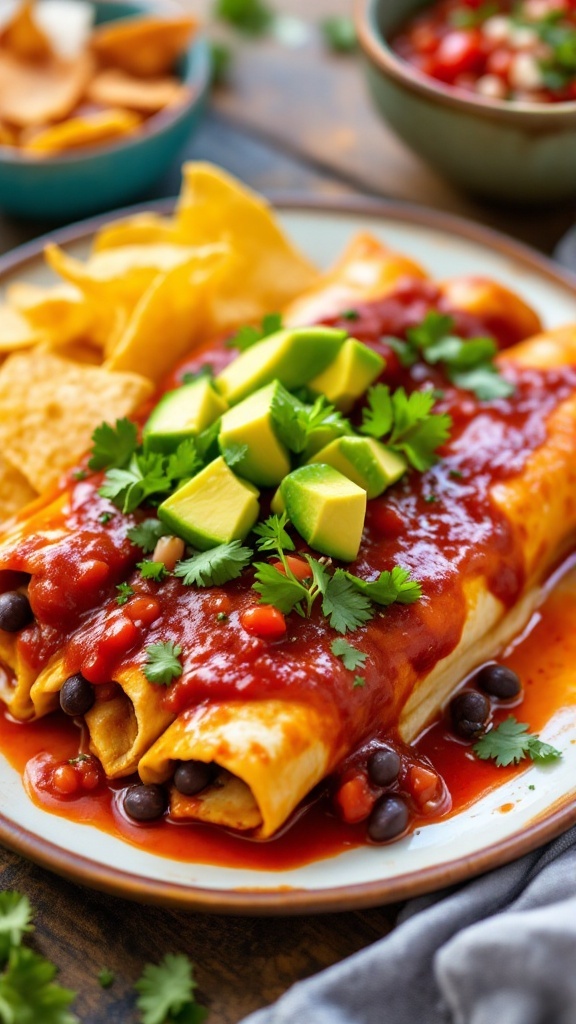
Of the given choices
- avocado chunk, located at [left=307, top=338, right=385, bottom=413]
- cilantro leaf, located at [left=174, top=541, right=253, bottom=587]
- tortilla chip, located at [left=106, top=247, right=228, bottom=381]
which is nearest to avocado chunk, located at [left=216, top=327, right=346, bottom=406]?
avocado chunk, located at [left=307, top=338, right=385, bottom=413]

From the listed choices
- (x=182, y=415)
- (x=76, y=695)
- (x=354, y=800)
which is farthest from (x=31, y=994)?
(x=182, y=415)

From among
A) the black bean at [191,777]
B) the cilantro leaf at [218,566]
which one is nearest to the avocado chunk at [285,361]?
the cilantro leaf at [218,566]

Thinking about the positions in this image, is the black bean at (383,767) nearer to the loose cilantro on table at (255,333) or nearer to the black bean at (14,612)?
the black bean at (14,612)

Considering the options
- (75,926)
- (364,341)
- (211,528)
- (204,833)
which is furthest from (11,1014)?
(364,341)

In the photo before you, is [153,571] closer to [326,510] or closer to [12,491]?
[326,510]

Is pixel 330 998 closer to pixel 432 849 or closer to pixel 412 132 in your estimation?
pixel 432 849
